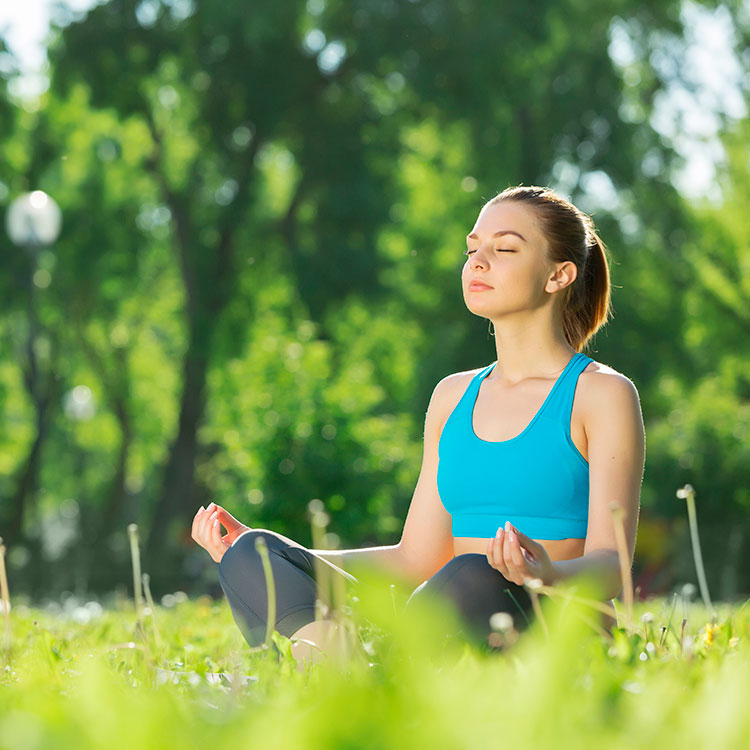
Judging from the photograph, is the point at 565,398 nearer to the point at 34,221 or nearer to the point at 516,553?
the point at 516,553

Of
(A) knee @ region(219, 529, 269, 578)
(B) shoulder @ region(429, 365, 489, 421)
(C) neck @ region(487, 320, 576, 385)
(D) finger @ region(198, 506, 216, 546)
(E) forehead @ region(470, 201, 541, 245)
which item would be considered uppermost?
(E) forehead @ region(470, 201, 541, 245)

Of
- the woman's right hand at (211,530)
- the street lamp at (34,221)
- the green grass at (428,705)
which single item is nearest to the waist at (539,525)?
the woman's right hand at (211,530)

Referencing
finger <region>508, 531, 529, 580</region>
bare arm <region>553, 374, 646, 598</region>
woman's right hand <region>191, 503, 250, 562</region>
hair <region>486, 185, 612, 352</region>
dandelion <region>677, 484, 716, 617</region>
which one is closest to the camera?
finger <region>508, 531, 529, 580</region>

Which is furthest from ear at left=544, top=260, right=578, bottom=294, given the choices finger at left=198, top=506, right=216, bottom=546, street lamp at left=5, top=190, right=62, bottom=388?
street lamp at left=5, top=190, right=62, bottom=388

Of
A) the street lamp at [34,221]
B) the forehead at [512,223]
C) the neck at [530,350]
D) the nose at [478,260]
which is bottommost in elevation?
the neck at [530,350]

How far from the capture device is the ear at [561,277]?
11.1 feet

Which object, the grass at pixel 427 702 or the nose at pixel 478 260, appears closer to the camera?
the grass at pixel 427 702

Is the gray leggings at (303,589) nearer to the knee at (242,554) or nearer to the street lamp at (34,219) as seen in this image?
the knee at (242,554)

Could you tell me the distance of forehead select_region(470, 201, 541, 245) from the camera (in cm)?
336

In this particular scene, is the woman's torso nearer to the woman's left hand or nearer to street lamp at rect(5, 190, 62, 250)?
the woman's left hand

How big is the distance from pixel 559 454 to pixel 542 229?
705 millimetres

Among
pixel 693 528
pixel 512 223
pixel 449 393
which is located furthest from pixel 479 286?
pixel 693 528

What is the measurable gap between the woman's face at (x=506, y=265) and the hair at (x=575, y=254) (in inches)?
1.9

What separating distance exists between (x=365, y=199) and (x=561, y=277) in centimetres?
1663
